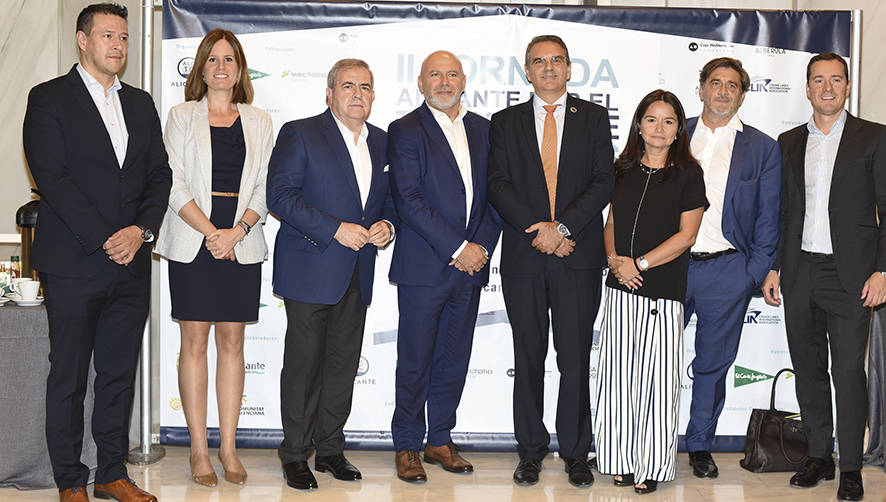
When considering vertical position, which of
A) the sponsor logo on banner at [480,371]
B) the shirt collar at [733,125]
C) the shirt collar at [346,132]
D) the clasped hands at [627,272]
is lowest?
the sponsor logo on banner at [480,371]

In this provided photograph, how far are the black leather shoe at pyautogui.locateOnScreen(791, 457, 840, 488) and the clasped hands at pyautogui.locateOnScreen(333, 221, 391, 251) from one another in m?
2.27

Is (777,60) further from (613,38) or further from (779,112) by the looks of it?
(613,38)

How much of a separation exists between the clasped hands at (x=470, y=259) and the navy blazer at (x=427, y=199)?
38mm

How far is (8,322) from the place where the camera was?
3688mm

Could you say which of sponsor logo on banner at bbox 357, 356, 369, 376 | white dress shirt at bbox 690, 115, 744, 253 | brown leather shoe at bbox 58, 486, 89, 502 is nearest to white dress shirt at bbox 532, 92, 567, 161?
white dress shirt at bbox 690, 115, 744, 253

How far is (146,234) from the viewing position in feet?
11.6

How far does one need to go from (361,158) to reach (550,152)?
2.93 ft

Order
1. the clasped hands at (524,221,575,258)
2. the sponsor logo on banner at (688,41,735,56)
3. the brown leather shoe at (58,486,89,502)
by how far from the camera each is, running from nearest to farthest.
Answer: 1. the brown leather shoe at (58,486,89,502)
2. the clasped hands at (524,221,575,258)
3. the sponsor logo on banner at (688,41,735,56)

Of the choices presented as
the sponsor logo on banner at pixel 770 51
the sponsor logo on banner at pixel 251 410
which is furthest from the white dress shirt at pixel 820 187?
the sponsor logo on banner at pixel 251 410

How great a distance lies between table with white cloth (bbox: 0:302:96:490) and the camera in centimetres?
369

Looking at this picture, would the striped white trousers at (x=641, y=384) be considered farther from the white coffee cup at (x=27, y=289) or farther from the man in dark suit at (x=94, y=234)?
the white coffee cup at (x=27, y=289)

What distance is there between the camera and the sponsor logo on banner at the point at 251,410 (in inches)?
179

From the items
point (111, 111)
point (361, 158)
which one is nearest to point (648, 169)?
point (361, 158)

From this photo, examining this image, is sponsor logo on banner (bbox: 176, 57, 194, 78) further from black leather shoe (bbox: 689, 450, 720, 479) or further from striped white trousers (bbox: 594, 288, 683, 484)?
black leather shoe (bbox: 689, 450, 720, 479)
